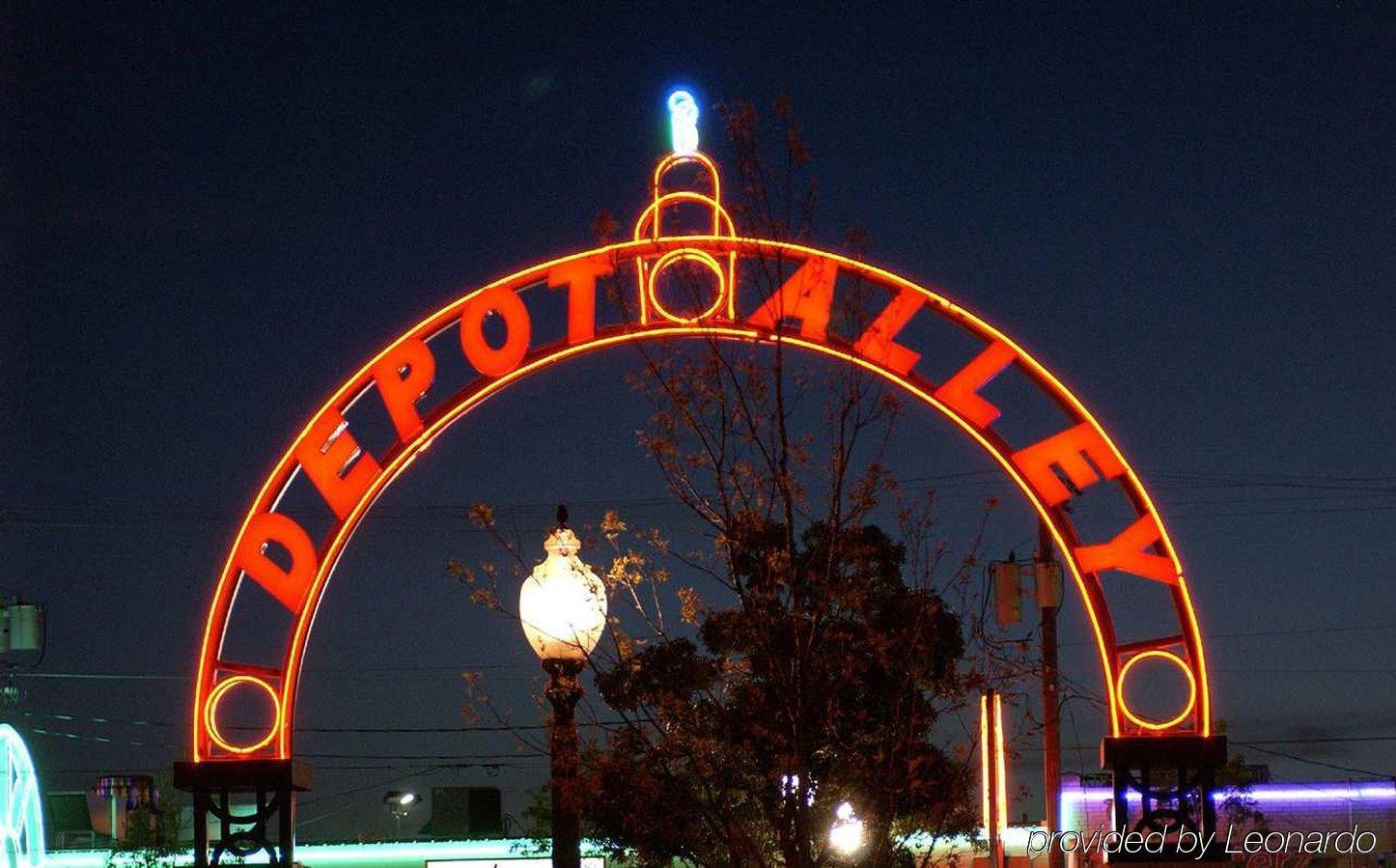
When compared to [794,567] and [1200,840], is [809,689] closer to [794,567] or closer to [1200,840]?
[794,567]

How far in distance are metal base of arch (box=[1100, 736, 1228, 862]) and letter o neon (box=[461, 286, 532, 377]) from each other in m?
4.33

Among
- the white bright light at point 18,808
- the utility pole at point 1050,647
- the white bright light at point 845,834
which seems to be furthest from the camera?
the white bright light at point 18,808

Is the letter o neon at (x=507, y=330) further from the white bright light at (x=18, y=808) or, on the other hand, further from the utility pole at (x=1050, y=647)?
the white bright light at (x=18, y=808)

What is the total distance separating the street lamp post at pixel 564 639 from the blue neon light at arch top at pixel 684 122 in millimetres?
3002

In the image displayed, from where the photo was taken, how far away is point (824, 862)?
10.4m

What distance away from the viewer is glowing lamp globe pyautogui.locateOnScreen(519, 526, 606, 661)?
10242 millimetres

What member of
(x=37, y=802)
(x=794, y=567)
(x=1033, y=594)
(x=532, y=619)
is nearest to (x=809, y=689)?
(x=794, y=567)

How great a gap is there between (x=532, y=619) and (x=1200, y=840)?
446 centimetres

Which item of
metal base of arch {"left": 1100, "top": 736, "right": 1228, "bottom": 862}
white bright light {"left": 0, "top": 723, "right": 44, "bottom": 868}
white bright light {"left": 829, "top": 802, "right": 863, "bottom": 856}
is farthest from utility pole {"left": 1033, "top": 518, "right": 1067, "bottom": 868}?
white bright light {"left": 0, "top": 723, "right": 44, "bottom": 868}

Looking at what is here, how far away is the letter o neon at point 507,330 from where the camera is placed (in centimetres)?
1262

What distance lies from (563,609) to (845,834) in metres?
5.71

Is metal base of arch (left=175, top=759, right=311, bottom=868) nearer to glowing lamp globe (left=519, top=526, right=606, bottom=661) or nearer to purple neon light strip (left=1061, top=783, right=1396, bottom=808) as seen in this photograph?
glowing lamp globe (left=519, top=526, right=606, bottom=661)

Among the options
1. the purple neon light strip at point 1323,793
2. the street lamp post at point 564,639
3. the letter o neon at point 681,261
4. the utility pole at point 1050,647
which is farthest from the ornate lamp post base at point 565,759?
the purple neon light strip at point 1323,793

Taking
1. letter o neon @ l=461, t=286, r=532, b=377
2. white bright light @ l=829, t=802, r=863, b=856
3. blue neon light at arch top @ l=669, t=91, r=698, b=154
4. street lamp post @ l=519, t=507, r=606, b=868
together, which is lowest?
white bright light @ l=829, t=802, r=863, b=856
